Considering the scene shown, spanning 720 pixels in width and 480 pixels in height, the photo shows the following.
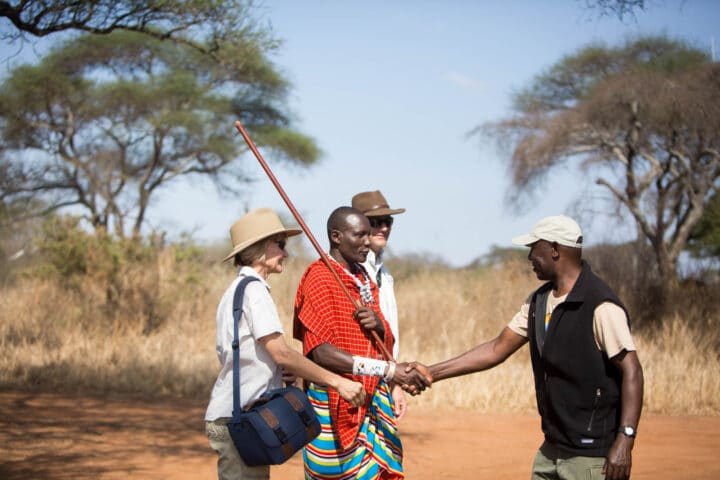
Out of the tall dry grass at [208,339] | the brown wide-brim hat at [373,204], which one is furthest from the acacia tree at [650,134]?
the brown wide-brim hat at [373,204]

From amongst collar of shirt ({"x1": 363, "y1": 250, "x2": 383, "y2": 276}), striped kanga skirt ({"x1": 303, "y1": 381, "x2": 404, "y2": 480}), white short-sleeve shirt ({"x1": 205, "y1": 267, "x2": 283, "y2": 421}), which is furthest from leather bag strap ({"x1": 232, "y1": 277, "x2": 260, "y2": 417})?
collar of shirt ({"x1": 363, "y1": 250, "x2": 383, "y2": 276})

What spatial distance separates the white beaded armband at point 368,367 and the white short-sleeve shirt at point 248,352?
416mm

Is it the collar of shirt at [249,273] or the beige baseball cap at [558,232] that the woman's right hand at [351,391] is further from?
Result: the beige baseball cap at [558,232]

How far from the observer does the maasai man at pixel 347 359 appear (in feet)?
13.3

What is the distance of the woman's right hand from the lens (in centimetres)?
385

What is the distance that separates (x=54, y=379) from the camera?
33.0 feet

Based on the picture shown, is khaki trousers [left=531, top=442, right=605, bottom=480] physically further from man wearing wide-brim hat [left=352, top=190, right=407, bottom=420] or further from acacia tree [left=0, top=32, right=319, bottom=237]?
acacia tree [left=0, top=32, right=319, bottom=237]

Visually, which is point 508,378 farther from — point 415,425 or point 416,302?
point 416,302

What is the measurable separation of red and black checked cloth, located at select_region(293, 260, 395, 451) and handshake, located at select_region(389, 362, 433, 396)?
200 millimetres

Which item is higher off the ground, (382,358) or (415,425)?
(382,358)

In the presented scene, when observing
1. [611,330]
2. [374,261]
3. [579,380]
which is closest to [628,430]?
[579,380]

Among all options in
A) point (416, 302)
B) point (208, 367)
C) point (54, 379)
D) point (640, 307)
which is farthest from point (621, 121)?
point (54, 379)

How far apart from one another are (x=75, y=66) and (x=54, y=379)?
14535 mm

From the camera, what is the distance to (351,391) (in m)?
3.85
